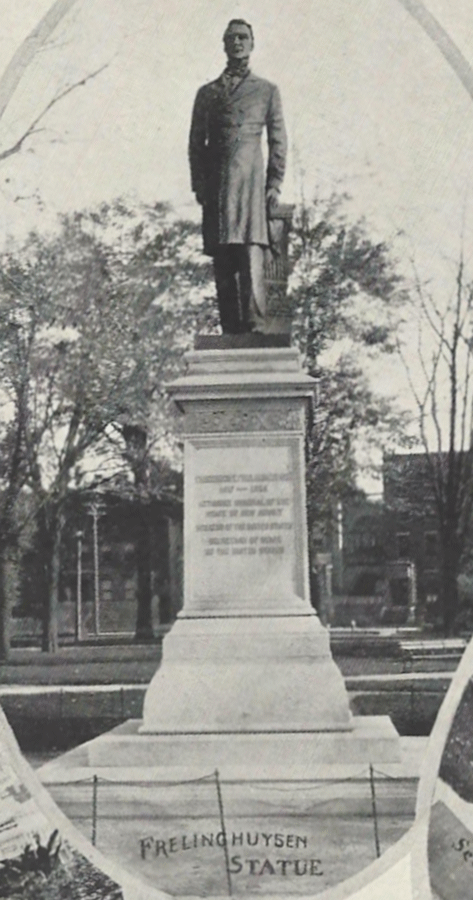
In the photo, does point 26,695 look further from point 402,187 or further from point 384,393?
point 402,187

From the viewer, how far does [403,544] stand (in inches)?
206

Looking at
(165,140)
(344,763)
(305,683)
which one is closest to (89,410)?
(165,140)

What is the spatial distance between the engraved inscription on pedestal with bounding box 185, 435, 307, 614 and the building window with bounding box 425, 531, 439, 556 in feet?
2.15

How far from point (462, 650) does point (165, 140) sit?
2.90 metres

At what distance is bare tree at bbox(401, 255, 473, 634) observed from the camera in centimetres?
509

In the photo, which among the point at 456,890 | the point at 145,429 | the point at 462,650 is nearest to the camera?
the point at 456,890

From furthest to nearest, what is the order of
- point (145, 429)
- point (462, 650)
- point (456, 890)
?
point (145, 429)
point (462, 650)
point (456, 890)

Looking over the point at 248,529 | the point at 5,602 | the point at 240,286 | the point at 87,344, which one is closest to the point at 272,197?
the point at 240,286

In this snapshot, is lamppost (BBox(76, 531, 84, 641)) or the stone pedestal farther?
lamppost (BBox(76, 531, 84, 641))

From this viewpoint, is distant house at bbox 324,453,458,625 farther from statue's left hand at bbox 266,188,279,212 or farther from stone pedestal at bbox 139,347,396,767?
statue's left hand at bbox 266,188,279,212

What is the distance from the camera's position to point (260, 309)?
5262 millimetres

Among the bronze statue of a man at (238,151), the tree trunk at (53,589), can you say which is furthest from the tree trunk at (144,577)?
the bronze statue of a man at (238,151)

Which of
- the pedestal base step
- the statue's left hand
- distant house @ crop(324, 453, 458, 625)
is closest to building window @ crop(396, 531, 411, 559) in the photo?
distant house @ crop(324, 453, 458, 625)

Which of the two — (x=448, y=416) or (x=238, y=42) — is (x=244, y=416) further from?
(x=238, y=42)
